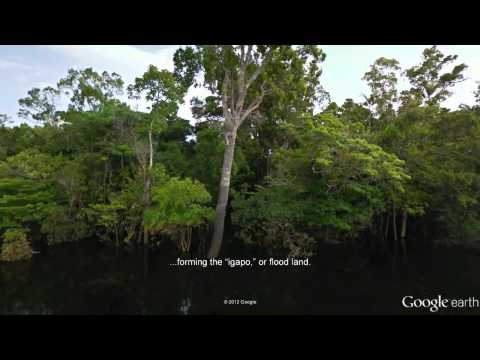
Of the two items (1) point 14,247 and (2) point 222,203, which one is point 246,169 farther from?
(1) point 14,247

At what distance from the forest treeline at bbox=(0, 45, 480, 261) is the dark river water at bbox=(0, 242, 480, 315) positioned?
1047 millimetres

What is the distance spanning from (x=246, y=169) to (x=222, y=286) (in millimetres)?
5238

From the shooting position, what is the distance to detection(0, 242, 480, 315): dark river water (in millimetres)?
4559

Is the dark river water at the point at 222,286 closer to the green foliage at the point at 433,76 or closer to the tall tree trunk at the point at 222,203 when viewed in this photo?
the tall tree trunk at the point at 222,203

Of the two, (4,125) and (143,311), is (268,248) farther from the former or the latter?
(4,125)

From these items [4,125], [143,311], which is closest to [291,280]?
[143,311]

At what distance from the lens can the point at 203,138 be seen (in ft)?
32.0

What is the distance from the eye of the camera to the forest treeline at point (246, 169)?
275 inches

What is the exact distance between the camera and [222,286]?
209 inches

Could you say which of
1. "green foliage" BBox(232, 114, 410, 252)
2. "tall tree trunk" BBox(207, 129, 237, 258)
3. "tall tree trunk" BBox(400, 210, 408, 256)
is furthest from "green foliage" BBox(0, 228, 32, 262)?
"tall tree trunk" BBox(400, 210, 408, 256)

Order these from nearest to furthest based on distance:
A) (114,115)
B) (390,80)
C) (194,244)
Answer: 1. (194,244)
2. (114,115)
3. (390,80)

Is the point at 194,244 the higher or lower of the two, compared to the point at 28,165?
lower

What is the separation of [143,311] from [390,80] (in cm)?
1250

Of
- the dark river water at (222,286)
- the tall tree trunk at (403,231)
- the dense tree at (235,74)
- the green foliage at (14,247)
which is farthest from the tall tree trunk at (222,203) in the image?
the tall tree trunk at (403,231)
